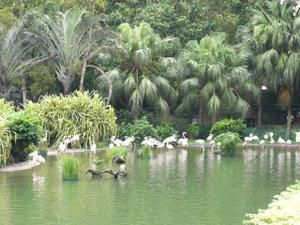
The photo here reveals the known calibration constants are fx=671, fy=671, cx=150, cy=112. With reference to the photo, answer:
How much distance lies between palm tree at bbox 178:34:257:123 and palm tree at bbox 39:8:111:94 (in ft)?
14.3

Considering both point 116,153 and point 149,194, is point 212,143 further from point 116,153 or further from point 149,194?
point 149,194

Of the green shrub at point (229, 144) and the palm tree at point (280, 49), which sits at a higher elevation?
the palm tree at point (280, 49)

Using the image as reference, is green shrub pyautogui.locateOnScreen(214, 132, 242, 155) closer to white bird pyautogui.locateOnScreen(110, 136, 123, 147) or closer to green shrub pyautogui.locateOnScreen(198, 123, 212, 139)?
white bird pyautogui.locateOnScreen(110, 136, 123, 147)

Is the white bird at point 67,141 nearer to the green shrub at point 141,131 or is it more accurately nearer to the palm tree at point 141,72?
the green shrub at point 141,131

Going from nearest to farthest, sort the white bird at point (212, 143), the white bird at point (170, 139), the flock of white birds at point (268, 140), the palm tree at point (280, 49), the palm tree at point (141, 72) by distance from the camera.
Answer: the white bird at point (170, 139) < the white bird at point (212, 143) < the flock of white birds at point (268, 140) < the palm tree at point (141, 72) < the palm tree at point (280, 49)

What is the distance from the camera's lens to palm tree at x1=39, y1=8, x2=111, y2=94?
2845cm

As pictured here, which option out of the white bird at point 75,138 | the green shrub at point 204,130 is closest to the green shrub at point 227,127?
the green shrub at point 204,130

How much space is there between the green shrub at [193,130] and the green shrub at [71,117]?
21.3ft

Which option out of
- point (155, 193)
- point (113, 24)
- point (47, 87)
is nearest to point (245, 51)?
point (113, 24)

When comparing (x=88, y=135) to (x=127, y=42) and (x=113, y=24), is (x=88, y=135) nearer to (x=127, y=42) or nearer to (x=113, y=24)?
(x=127, y=42)

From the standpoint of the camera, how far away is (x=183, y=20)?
32.8 metres

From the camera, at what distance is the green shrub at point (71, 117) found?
24625mm

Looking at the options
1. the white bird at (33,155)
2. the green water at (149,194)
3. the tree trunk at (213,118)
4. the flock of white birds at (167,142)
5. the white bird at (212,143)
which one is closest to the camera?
the green water at (149,194)

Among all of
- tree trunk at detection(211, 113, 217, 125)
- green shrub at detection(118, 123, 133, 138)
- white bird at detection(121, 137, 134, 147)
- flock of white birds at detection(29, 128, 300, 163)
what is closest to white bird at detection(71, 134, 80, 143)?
flock of white birds at detection(29, 128, 300, 163)
